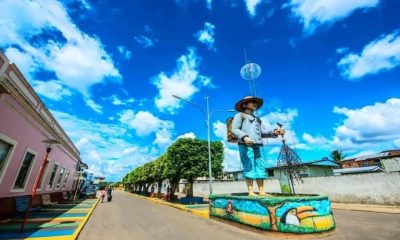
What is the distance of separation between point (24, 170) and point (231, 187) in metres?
22.8

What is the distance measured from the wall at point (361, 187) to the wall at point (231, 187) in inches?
153

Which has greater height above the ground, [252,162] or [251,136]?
[251,136]

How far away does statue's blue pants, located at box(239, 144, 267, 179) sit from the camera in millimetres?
8906

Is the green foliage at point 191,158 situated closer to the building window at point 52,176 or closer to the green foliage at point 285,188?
the green foliage at point 285,188

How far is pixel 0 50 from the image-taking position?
7.09 metres

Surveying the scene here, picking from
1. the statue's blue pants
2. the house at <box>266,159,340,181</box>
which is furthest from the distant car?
the statue's blue pants

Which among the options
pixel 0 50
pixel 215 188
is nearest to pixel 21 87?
pixel 0 50

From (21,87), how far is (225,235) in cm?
988

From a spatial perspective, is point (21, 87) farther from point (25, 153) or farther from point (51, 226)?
point (51, 226)

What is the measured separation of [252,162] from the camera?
903 centimetres

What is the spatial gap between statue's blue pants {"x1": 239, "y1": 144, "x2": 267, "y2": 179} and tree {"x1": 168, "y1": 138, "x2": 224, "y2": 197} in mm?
12741

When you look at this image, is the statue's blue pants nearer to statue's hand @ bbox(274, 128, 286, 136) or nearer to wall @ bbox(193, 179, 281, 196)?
statue's hand @ bbox(274, 128, 286, 136)

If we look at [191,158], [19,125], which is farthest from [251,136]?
[191,158]

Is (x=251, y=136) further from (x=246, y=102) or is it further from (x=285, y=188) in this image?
(x=285, y=188)
